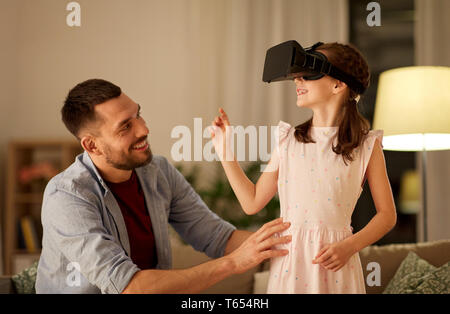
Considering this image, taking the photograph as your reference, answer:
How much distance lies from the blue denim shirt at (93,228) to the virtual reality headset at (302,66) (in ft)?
0.82

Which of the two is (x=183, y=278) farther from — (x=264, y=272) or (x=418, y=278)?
(x=418, y=278)

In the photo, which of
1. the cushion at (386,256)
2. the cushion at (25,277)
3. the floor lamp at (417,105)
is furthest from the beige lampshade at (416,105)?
the cushion at (25,277)

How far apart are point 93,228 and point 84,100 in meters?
0.21

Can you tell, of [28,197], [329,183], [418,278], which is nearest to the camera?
[329,183]

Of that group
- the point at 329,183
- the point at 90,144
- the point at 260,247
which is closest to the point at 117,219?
the point at 90,144

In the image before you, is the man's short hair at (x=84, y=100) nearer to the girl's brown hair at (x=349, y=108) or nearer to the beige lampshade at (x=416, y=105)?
the girl's brown hair at (x=349, y=108)

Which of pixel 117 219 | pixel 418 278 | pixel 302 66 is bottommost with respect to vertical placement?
pixel 418 278

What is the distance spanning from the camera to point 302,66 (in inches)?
27.5

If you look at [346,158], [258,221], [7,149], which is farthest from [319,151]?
[7,149]

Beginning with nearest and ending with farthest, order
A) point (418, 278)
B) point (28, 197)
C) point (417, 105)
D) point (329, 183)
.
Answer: point (329, 183)
point (417, 105)
point (28, 197)
point (418, 278)

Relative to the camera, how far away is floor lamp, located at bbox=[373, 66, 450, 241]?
751mm

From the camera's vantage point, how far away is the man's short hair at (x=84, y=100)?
2.50ft

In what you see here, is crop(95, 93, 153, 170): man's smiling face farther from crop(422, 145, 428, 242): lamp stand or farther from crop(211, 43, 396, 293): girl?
crop(422, 145, 428, 242): lamp stand

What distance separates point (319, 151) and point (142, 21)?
0.38 metres
